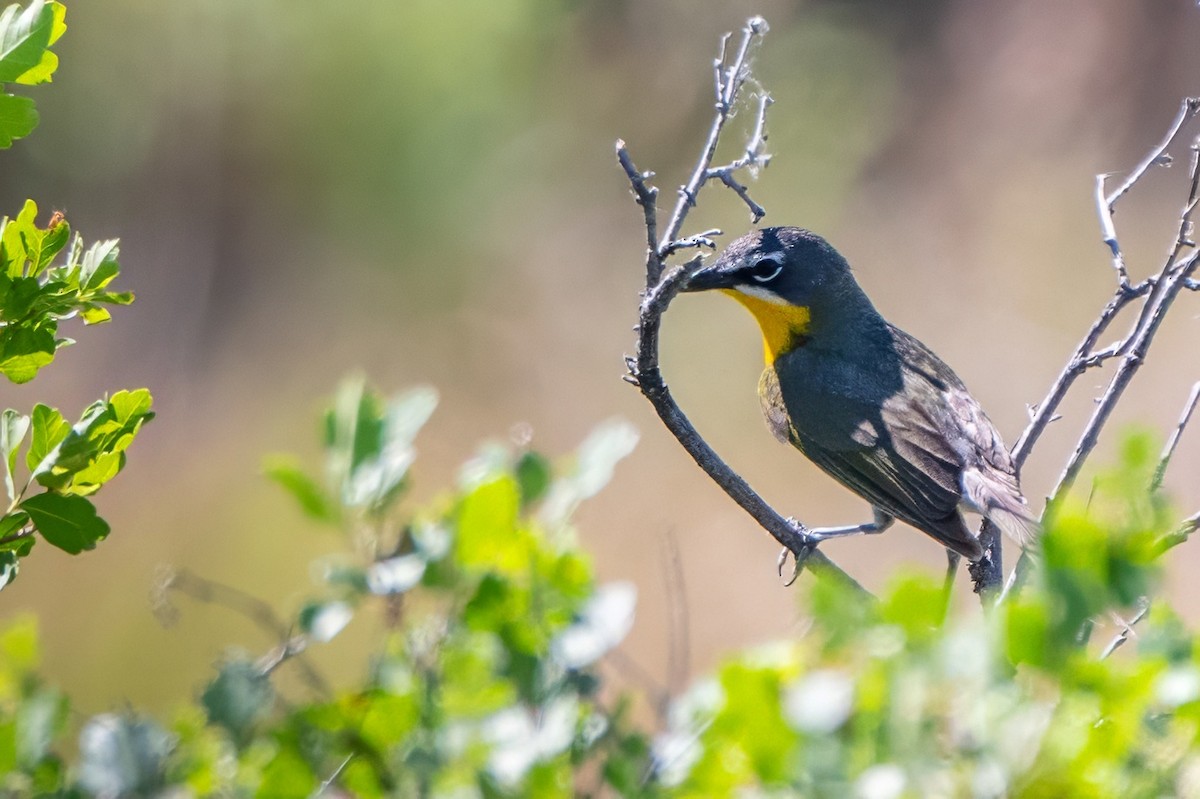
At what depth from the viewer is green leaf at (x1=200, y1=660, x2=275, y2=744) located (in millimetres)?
1399

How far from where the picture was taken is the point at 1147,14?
11734 mm

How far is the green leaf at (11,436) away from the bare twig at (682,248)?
1.24 metres

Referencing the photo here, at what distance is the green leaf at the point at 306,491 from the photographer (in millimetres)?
1436

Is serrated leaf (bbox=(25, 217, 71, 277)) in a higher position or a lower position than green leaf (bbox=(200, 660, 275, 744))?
higher

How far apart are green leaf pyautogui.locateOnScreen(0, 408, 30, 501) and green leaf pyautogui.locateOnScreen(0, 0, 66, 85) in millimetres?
482

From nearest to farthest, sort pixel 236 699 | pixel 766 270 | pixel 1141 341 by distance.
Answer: pixel 236 699 → pixel 1141 341 → pixel 766 270

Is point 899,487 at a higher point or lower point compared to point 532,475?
lower

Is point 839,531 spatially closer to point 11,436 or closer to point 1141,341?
point 1141,341

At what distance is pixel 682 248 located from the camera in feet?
9.87

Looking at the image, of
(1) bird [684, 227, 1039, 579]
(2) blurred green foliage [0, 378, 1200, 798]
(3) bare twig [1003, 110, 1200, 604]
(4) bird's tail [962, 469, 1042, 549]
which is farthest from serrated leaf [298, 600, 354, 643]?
(1) bird [684, 227, 1039, 579]

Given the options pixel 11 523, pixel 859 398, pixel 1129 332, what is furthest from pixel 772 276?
pixel 11 523

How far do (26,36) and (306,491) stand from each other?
94 cm

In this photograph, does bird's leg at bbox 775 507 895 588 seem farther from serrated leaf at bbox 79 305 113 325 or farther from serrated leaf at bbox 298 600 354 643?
serrated leaf at bbox 298 600 354 643

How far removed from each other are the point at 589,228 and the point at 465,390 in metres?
2.00
